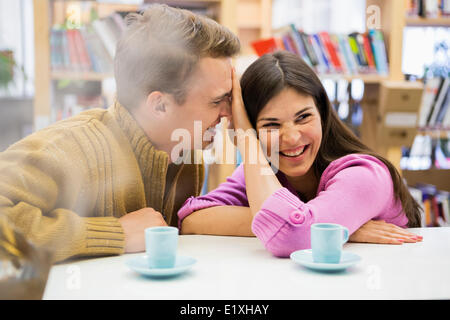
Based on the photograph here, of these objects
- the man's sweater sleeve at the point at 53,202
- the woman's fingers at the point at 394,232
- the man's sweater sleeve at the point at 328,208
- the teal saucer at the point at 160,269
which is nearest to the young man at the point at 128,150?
the man's sweater sleeve at the point at 53,202

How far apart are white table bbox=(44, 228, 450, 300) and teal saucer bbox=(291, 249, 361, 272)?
0.5 inches

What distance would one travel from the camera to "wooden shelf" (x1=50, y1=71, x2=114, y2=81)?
6.16 feet

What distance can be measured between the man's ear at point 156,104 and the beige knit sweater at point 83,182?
0.19 feet

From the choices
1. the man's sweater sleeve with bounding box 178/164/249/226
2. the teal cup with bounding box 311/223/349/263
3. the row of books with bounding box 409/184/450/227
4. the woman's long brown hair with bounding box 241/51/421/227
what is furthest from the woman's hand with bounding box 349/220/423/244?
the row of books with bounding box 409/184/450/227

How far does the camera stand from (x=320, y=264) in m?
0.74

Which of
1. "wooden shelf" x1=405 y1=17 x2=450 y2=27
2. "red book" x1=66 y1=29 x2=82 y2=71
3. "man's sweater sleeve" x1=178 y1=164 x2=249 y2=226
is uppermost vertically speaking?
"wooden shelf" x1=405 y1=17 x2=450 y2=27

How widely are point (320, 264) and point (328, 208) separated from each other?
200 millimetres

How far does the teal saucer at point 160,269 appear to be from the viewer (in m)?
0.70

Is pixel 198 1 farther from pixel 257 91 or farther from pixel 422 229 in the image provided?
pixel 422 229

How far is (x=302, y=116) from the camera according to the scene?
114 centimetres

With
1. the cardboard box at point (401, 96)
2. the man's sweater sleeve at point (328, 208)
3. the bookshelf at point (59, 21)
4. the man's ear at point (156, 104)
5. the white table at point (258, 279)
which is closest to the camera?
the white table at point (258, 279)

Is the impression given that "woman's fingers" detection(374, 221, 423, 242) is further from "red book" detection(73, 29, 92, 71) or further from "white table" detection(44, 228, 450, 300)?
"red book" detection(73, 29, 92, 71)

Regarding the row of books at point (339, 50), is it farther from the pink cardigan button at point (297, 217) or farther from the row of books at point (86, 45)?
the pink cardigan button at point (297, 217)

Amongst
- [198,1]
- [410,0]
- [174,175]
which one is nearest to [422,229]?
[174,175]
